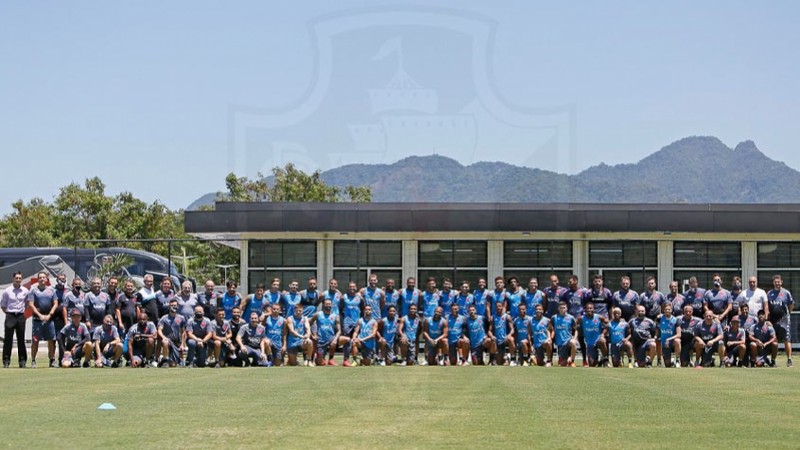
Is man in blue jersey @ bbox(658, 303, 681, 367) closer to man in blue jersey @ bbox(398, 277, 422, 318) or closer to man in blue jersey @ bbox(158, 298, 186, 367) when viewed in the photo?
man in blue jersey @ bbox(398, 277, 422, 318)

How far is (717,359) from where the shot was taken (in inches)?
903

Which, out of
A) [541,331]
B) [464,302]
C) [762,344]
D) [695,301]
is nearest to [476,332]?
[464,302]

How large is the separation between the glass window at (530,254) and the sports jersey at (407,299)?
442 centimetres

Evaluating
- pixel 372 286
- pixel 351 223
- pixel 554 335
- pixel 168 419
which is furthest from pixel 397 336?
pixel 168 419

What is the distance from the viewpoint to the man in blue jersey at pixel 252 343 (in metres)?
20.8

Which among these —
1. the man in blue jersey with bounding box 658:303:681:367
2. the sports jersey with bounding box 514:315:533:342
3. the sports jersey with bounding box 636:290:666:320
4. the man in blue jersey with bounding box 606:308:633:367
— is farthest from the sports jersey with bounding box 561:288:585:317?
the man in blue jersey with bounding box 658:303:681:367

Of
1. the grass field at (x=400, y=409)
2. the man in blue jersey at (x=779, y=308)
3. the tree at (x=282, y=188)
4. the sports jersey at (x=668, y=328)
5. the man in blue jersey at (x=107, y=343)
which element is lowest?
the grass field at (x=400, y=409)

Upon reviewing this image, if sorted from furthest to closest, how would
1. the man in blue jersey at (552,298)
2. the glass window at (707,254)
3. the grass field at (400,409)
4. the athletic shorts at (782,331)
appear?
1. the glass window at (707,254)
2. the athletic shorts at (782,331)
3. the man in blue jersey at (552,298)
4. the grass field at (400,409)

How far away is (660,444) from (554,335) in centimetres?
1160

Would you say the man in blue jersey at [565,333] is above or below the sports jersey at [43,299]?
below

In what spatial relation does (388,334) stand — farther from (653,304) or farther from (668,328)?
(668,328)

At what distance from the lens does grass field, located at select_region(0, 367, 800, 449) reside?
10086 mm

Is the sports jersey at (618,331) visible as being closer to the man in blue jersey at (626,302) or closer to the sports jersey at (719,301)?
the man in blue jersey at (626,302)

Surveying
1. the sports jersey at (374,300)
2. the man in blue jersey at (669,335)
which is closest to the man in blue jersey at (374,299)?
the sports jersey at (374,300)
